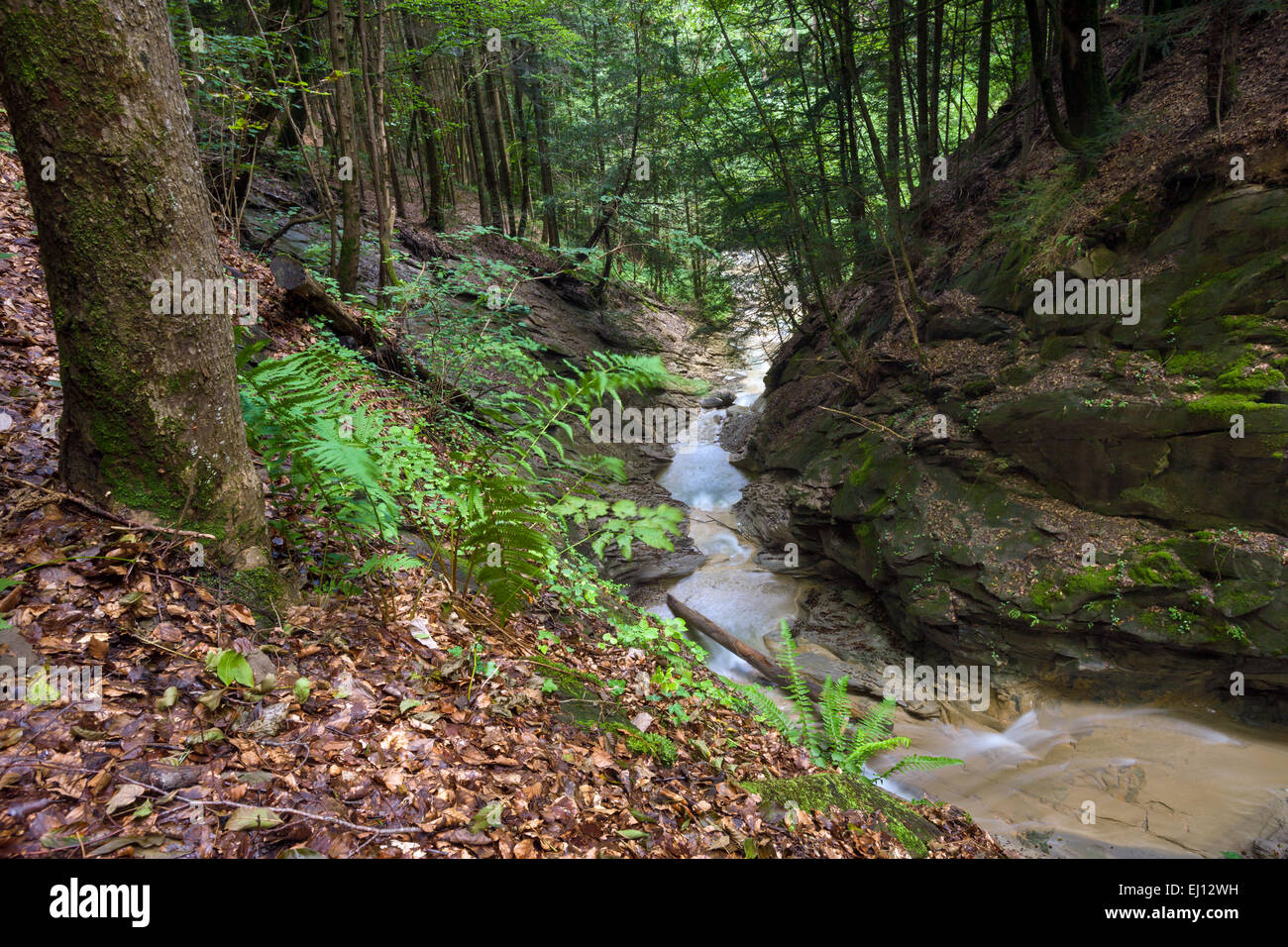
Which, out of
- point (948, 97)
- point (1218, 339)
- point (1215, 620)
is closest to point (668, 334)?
point (948, 97)

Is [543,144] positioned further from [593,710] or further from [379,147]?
[593,710]

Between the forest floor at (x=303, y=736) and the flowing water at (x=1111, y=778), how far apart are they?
3.07 m

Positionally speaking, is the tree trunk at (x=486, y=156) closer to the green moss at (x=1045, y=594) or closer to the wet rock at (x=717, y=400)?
the wet rock at (x=717, y=400)

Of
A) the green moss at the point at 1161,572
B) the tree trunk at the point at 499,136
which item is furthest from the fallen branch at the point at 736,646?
the tree trunk at the point at 499,136

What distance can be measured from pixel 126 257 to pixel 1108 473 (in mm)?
9474

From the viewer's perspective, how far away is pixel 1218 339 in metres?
6.82

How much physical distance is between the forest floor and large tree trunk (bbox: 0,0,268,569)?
268 mm

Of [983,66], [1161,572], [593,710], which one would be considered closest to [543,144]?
[983,66]

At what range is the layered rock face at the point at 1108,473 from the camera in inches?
247

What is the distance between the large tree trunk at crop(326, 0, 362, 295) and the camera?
687 centimetres

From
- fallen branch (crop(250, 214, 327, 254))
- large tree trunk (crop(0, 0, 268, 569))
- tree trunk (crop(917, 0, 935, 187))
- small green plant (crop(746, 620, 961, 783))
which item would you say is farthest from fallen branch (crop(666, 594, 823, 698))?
tree trunk (crop(917, 0, 935, 187))

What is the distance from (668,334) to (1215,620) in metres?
Answer: 18.3
